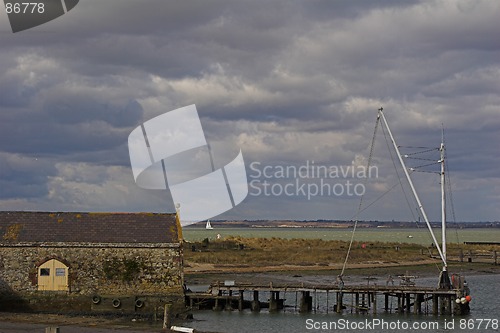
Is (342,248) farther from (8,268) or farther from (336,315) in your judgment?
(8,268)

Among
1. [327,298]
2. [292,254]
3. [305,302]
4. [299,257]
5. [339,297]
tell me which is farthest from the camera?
[292,254]

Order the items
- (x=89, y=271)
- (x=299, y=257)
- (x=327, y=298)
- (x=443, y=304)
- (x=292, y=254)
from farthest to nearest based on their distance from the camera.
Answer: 1. (x=292, y=254)
2. (x=299, y=257)
3. (x=327, y=298)
4. (x=443, y=304)
5. (x=89, y=271)

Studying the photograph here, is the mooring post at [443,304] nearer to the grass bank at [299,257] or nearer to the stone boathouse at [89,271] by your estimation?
the stone boathouse at [89,271]

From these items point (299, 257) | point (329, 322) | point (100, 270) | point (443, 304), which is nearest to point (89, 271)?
point (100, 270)

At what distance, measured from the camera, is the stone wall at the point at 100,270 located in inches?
1809

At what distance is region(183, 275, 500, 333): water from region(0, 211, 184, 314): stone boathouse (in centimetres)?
332

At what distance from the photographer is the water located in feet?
144

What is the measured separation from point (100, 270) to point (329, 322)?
14010 millimetres

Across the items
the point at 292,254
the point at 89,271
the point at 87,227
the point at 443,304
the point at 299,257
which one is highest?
the point at 87,227

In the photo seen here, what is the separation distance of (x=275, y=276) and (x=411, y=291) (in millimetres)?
24913

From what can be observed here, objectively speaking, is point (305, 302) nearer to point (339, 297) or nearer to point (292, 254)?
point (339, 297)

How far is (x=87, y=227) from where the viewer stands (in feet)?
158

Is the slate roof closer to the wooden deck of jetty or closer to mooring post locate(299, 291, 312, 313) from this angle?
the wooden deck of jetty

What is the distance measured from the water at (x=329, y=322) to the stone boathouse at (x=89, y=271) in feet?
10.9
